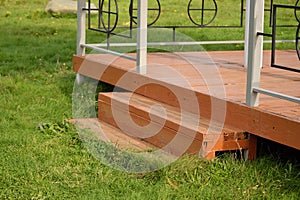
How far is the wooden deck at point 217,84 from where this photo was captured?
157 inches

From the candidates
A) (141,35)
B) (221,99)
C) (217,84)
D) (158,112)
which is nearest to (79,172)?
(158,112)

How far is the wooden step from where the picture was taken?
13.5ft

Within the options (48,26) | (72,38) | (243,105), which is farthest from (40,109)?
(48,26)

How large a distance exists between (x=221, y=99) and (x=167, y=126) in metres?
0.37

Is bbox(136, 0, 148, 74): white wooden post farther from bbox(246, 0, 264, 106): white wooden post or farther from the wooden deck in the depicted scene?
bbox(246, 0, 264, 106): white wooden post

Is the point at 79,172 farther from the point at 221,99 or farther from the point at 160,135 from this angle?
the point at 221,99

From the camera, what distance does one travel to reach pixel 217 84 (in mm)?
5062

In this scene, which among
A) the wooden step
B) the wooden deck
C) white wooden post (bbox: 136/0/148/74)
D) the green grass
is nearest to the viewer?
the green grass

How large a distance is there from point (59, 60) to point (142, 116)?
156 inches

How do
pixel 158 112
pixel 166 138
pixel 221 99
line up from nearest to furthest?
pixel 221 99 → pixel 166 138 → pixel 158 112

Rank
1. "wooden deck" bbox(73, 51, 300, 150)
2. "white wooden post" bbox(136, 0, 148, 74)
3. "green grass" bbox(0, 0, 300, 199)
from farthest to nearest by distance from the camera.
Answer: "white wooden post" bbox(136, 0, 148, 74), "wooden deck" bbox(73, 51, 300, 150), "green grass" bbox(0, 0, 300, 199)

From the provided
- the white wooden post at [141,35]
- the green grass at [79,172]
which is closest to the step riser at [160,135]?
the green grass at [79,172]

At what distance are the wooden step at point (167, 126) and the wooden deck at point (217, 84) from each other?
9 centimetres

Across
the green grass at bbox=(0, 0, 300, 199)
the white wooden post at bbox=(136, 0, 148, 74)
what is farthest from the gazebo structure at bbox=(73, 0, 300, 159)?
the green grass at bbox=(0, 0, 300, 199)
